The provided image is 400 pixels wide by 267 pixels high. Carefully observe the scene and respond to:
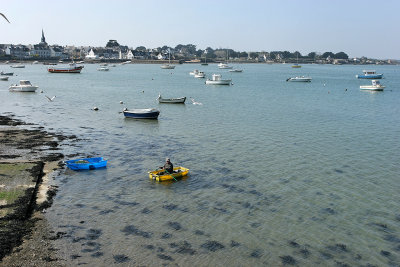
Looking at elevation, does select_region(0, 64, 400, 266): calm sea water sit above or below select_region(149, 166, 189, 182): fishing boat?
below

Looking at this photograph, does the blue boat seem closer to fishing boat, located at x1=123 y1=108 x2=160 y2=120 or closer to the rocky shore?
the rocky shore

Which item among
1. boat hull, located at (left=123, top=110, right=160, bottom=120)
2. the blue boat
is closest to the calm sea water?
the blue boat

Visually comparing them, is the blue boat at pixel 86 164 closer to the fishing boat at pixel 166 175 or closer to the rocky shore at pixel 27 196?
the rocky shore at pixel 27 196

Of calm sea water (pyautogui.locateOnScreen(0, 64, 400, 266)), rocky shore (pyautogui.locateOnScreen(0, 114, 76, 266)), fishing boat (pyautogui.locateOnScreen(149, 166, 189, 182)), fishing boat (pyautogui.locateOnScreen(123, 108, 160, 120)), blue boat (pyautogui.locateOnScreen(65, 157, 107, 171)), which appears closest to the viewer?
rocky shore (pyautogui.locateOnScreen(0, 114, 76, 266))

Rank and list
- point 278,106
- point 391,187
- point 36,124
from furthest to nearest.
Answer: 1. point 278,106
2. point 36,124
3. point 391,187

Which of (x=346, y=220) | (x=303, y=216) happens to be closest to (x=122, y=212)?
(x=303, y=216)

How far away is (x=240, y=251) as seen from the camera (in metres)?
16.1

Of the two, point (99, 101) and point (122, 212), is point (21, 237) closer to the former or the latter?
point (122, 212)

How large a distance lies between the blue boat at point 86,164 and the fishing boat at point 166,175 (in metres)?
4.21

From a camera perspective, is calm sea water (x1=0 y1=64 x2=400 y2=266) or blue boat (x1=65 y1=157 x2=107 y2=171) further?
blue boat (x1=65 y1=157 x2=107 y2=171)

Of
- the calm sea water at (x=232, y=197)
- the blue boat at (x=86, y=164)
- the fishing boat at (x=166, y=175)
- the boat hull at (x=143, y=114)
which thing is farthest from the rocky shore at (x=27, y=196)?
the boat hull at (x=143, y=114)

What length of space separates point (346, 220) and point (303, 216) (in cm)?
219

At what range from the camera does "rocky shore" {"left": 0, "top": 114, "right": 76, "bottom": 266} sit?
49.4 feet

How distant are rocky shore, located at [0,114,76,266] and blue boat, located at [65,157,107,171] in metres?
1.19
